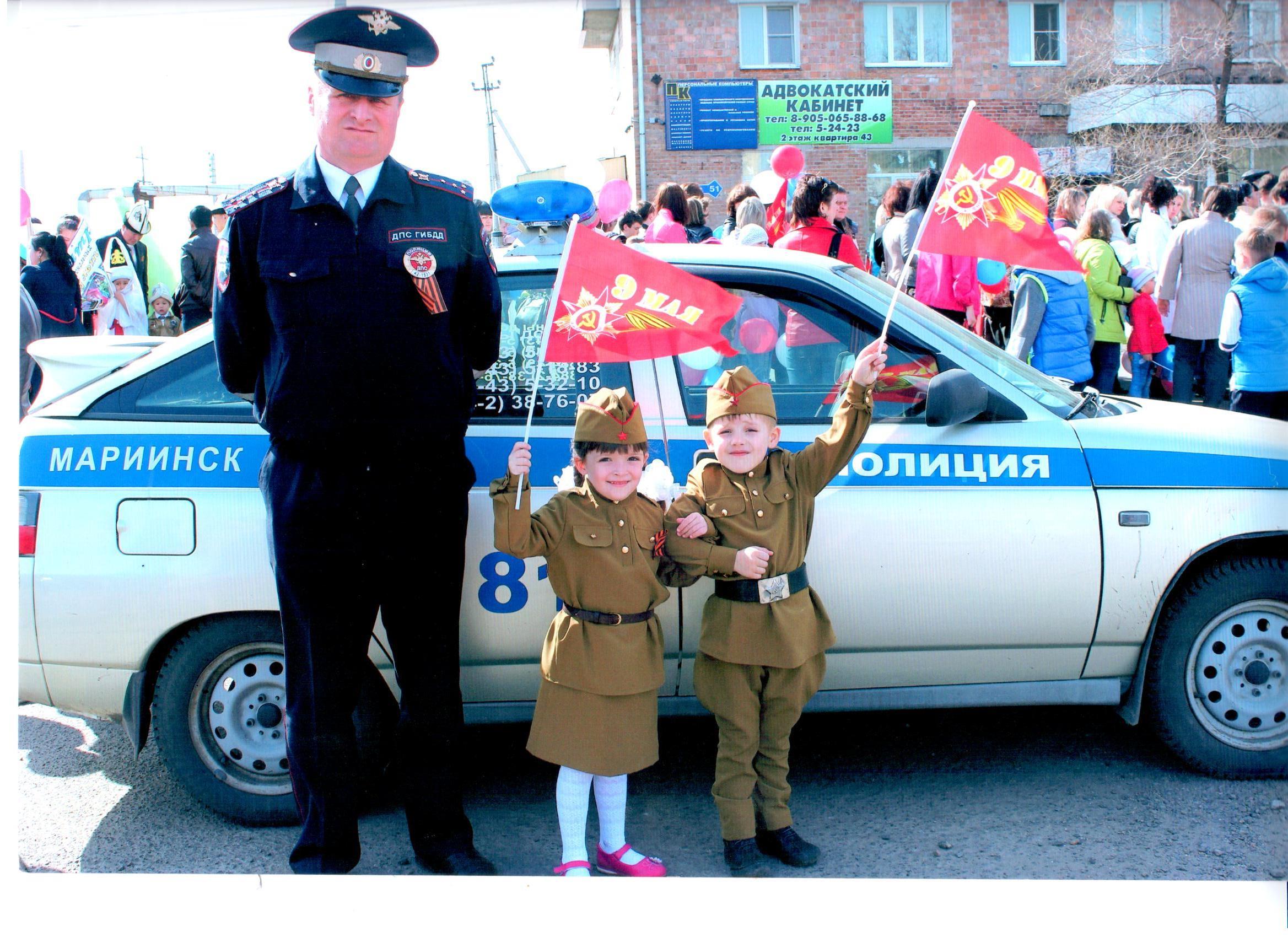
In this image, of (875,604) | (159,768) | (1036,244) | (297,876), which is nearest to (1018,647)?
(875,604)

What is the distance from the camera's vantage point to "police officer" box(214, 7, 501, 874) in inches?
116

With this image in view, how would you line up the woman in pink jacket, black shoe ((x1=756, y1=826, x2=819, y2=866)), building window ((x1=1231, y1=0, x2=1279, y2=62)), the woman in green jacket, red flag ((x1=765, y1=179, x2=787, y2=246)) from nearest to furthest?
black shoe ((x1=756, y1=826, x2=819, y2=866)) → the woman in pink jacket → the woman in green jacket → red flag ((x1=765, y1=179, x2=787, y2=246)) → building window ((x1=1231, y1=0, x2=1279, y2=62))

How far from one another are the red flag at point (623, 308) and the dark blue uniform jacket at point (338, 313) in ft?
1.04

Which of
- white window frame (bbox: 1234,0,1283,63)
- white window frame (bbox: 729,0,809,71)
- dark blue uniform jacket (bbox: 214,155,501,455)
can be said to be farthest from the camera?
white window frame (bbox: 1234,0,1283,63)

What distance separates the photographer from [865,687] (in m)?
3.64

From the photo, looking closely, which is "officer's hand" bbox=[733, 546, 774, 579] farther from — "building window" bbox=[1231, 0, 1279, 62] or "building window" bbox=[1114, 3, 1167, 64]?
"building window" bbox=[1231, 0, 1279, 62]

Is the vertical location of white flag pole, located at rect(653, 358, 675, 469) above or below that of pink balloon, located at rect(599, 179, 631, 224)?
below

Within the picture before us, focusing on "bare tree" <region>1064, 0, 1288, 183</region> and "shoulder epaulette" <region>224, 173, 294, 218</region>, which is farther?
"bare tree" <region>1064, 0, 1288, 183</region>

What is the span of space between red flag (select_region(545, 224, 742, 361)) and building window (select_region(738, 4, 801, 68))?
1578mm

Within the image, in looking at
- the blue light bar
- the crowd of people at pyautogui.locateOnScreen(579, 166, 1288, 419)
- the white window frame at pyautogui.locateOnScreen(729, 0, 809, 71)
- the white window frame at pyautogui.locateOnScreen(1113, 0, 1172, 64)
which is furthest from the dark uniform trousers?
the white window frame at pyautogui.locateOnScreen(1113, 0, 1172, 64)

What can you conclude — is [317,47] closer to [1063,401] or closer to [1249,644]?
[1063,401]

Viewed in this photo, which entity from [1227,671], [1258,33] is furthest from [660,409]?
[1258,33]

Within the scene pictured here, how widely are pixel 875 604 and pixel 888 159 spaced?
13.1ft

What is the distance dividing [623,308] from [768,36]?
6.83ft
